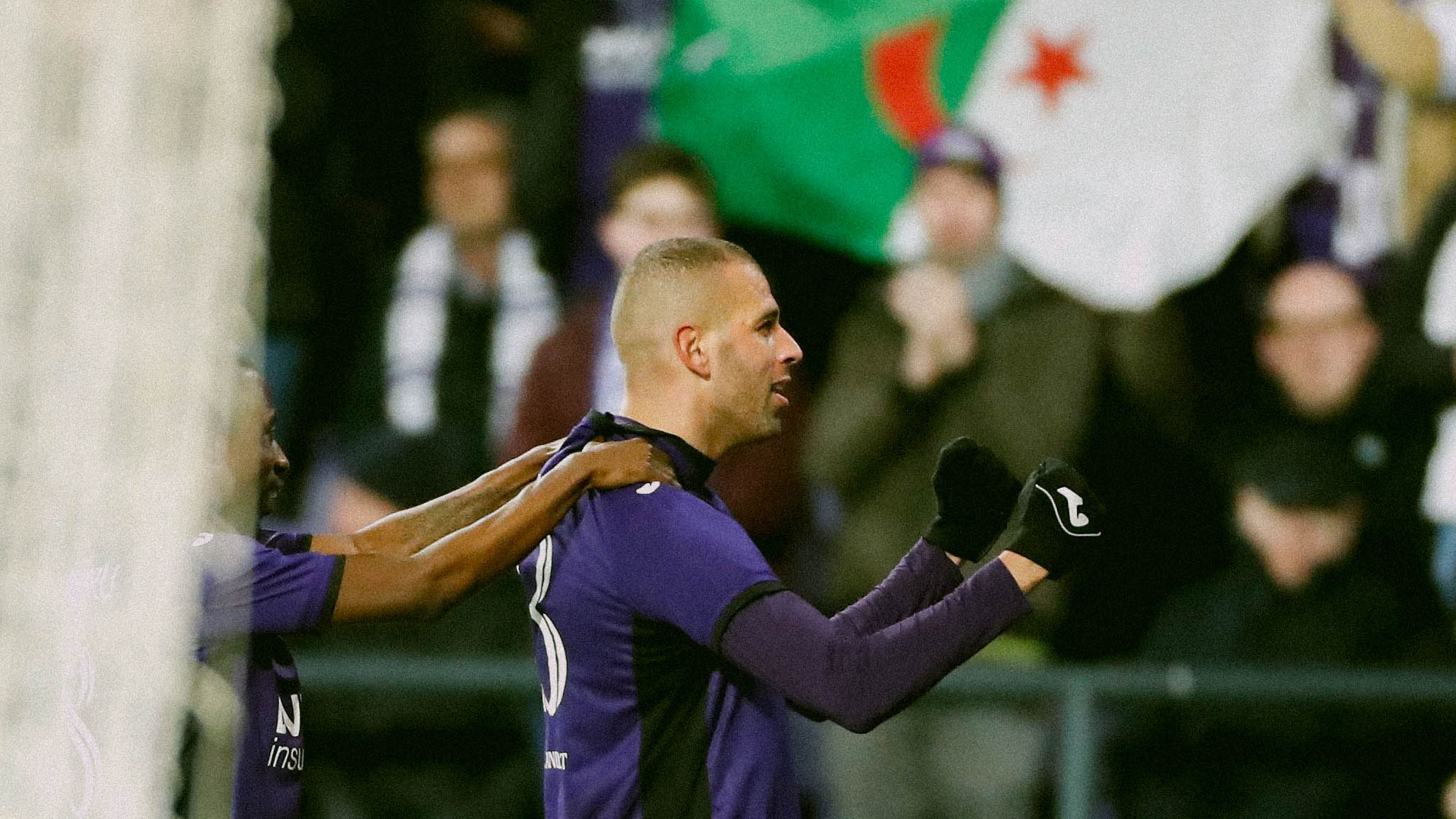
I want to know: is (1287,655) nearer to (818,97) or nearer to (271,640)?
(818,97)

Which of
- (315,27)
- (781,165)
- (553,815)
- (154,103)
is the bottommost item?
(553,815)

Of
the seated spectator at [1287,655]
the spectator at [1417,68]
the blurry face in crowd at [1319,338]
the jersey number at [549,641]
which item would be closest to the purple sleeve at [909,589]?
the jersey number at [549,641]

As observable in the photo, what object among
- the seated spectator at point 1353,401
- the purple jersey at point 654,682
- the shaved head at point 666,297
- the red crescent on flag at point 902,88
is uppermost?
the red crescent on flag at point 902,88

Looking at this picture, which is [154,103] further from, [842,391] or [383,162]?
[383,162]

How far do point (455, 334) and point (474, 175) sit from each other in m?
0.49

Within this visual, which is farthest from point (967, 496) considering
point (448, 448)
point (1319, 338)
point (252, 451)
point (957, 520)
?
point (448, 448)

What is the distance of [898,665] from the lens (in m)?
3.41

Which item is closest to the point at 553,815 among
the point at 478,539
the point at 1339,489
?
the point at 478,539

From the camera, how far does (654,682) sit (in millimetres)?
3613

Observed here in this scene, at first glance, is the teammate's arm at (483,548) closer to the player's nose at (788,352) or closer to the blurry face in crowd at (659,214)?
the player's nose at (788,352)

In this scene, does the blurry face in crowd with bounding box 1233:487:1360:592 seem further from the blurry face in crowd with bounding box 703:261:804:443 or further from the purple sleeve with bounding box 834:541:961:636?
the blurry face in crowd with bounding box 703:261:804:443

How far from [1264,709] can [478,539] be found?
275 centimetres

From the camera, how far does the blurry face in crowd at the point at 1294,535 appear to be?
589cm

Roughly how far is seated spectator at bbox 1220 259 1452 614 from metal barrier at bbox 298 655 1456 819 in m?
0.26
